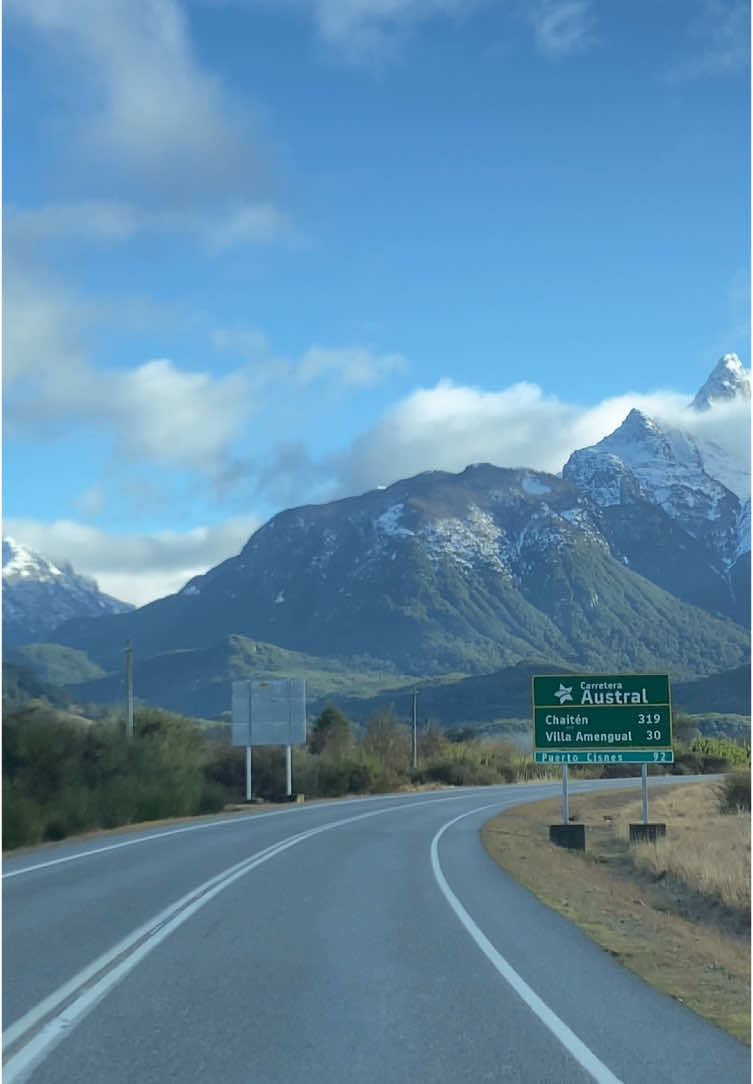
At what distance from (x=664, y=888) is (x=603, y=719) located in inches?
365

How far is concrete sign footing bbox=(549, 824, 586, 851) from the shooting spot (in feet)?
99.8

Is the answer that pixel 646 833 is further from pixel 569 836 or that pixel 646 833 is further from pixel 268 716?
pixel 268 716

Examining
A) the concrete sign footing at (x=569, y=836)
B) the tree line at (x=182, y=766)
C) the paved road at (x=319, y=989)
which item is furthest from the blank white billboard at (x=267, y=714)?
the paved road at (x=319, y=989)

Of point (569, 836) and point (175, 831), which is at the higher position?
point (175, 831)

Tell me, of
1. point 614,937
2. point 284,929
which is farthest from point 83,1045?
point 614,937

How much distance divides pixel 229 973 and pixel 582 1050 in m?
3.60

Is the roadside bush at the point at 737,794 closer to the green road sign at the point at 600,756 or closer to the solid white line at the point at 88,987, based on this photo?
the green road sign at the point at 600,756

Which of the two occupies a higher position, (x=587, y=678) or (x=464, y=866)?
(x=587, y=678)

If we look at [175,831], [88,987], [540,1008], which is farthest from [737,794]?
[88,987]

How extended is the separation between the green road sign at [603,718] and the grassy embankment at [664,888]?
7.72ft

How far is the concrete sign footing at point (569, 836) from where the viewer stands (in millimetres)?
30406

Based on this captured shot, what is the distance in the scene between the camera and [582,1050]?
7750 millimetres

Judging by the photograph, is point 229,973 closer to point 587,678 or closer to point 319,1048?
point 319,1048

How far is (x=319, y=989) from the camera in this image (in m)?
9.70
